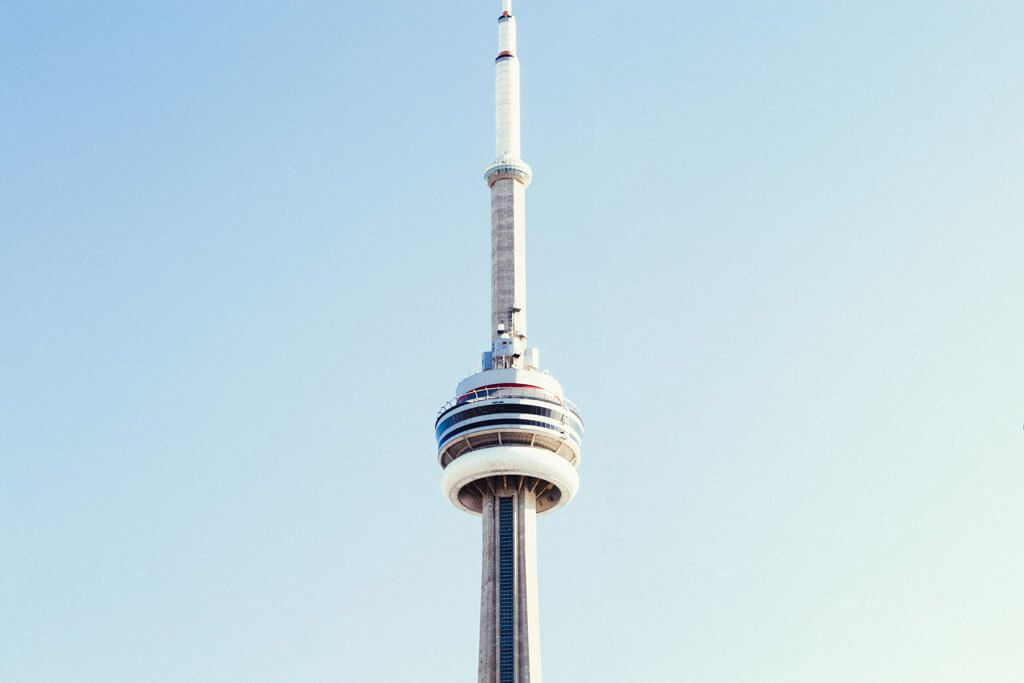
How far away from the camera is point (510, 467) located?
17962 cm

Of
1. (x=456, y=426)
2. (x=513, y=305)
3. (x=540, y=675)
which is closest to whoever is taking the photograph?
(x=540, y=675)

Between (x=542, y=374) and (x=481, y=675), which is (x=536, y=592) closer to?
(x=481, y=675)

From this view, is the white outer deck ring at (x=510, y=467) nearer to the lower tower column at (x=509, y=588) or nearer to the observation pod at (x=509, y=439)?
the observation pod at (x=509, y=439)

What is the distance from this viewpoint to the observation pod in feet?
593

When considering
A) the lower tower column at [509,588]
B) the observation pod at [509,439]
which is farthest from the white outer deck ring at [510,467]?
the lower tower column at [509,588]

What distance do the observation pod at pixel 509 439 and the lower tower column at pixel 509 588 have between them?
2200mm

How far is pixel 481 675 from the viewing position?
172m

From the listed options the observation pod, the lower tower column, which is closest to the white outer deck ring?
the observation pod

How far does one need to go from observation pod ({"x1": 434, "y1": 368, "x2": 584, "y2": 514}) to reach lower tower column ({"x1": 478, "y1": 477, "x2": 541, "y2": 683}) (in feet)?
7.22

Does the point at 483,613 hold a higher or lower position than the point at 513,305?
lower

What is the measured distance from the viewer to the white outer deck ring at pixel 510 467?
180 meters

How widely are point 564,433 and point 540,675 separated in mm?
28850

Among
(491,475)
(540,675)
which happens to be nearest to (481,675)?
(540,675)

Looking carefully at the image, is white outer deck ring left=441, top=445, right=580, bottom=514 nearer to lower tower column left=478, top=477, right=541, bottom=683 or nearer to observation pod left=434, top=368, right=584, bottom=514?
observation pod left=434, top=368, right=584, bottom=514
